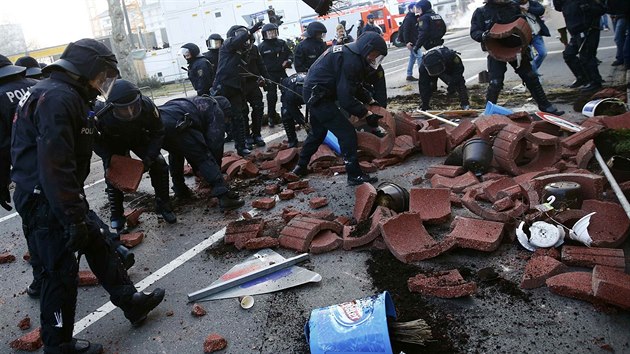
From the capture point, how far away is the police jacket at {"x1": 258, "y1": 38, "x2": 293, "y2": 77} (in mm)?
9227

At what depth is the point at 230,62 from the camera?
7832mm

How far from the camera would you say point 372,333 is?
2.55 m

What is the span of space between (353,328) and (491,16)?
619 centimetres

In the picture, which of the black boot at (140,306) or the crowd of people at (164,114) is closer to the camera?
the crowd of people at (164,114)

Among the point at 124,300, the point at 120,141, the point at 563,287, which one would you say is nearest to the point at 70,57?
the point at 124,300

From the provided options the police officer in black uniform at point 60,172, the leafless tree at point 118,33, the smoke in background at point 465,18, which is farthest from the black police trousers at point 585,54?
the smoke in background at point 465,18

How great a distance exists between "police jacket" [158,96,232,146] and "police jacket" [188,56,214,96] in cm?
250

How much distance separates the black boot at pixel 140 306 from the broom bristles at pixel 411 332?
1.79 m

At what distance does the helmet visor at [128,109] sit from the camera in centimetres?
471

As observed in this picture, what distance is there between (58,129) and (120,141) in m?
2.44

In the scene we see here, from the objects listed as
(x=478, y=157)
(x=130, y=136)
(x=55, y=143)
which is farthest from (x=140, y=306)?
(x=478, y=157)

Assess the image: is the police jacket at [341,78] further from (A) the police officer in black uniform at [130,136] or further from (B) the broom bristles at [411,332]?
(B) the broom bristles at [411,332]

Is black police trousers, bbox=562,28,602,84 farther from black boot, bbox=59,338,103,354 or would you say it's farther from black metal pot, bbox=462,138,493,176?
black boot, bbox=59,338,103,354

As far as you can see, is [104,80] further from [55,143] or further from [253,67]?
[253,67]
